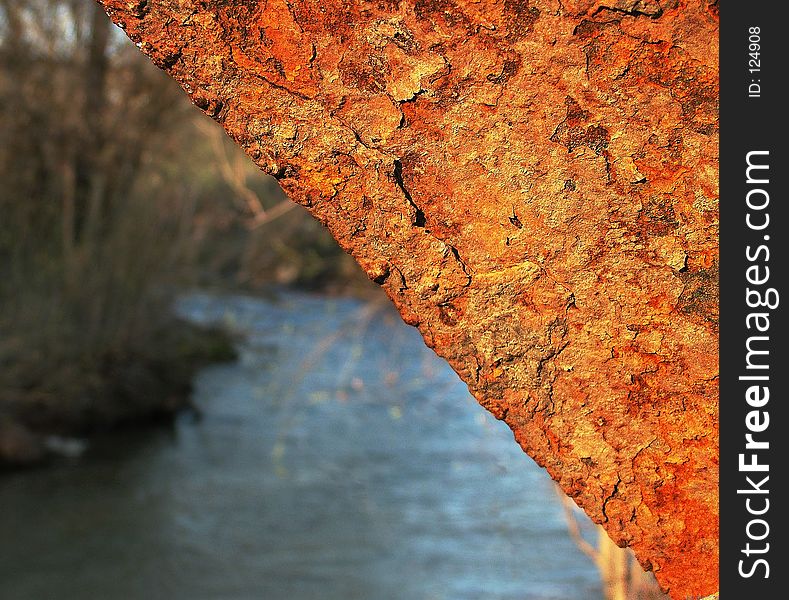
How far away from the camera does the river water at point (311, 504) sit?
202 inches

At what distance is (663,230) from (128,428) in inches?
274

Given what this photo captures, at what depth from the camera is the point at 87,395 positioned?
710cm

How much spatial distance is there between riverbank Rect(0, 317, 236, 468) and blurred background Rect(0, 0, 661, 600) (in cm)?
2

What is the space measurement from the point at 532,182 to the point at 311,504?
548cm

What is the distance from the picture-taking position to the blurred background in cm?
532

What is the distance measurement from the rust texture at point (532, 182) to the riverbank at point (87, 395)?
20.3 ft

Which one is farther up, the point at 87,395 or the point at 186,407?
the point at 87,395

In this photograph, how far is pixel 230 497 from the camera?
622 cm

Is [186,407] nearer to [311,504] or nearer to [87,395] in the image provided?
[87,395]

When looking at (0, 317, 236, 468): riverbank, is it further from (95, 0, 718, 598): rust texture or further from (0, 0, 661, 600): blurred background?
(95, 0, 718, 598): rust texture
